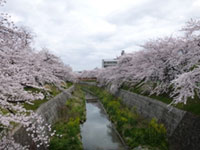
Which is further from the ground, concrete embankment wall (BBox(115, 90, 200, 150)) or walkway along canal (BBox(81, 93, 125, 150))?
concrete embankment wall (BBox(115, 90, 200, 150))

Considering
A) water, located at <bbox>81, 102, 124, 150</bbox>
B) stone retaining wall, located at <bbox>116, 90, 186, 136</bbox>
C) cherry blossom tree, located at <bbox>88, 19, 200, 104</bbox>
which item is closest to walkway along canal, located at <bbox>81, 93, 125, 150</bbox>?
water, located at <bbox>81, 102, 124, 150</bbox>

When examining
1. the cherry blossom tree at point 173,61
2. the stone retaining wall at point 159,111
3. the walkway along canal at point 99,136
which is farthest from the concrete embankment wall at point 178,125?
the walkway along canal at point 99,136

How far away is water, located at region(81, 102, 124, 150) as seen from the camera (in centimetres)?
978

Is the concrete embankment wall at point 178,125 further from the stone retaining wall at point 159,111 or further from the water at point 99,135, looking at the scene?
the water at point 99,135

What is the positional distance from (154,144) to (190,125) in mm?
2178

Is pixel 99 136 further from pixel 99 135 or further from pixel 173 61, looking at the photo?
pixel 173 61

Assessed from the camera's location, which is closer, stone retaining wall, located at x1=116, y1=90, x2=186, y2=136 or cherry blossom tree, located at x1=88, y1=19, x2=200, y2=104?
cherry blossom tree, located at x1=88, y1=19, x2=200, y2=104

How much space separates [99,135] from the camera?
1175cm

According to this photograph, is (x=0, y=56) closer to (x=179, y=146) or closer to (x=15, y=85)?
(x=15, y=85)

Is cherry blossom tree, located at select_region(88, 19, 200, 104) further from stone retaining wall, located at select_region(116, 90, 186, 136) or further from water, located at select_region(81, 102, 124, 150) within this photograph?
water, located at select_region(81, 102, 124, 150)

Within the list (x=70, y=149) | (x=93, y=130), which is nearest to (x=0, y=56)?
(x=70, y=149)

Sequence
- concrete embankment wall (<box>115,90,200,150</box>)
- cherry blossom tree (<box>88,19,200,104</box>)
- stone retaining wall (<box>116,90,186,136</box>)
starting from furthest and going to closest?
1. stone retaining wall (<box>116,90,186,136</box>)
2. cherry blossom tree (<box>88,19,200,104</box>)
3. concrete embankment wall (<box>115,90,200,150</box>)

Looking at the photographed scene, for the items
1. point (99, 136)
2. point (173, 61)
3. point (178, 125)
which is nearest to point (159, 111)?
point (178, 125)

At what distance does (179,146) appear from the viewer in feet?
23.8
